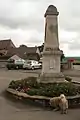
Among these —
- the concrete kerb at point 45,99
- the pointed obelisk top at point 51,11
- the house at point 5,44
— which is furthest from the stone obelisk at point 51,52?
the house at point 5,44

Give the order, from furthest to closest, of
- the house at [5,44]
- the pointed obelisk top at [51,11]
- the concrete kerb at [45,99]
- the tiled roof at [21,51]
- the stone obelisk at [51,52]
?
the house at [5,44], the tiled roof at [21,51], the pointed obelisk top at [51,11], the stone obelisk at [51,52], the concrete kerb at [45,99]

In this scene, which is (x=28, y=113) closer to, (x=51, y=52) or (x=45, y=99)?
(x=45, y=99)

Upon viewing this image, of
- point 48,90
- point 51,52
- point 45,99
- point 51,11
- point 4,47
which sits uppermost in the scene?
point 4,47

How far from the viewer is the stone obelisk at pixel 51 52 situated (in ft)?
51.2

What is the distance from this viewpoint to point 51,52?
1563 cm

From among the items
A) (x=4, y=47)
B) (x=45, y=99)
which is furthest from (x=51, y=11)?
(x=4, y=47)

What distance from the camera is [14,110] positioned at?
10.9 metres

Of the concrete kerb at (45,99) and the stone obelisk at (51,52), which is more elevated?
the stone obelisk at (51,52)

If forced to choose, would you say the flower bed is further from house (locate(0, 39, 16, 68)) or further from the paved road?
house (locate(0, 39, 16, 68))

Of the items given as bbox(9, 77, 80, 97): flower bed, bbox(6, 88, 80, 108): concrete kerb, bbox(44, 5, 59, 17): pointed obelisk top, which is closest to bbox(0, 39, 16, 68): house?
bbox(44, 5, 59, 17): pointed obelisk top

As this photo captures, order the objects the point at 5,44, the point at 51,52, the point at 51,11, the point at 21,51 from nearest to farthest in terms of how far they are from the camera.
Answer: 1. the point at 51,52
2. the point at 51,11
3. the point at 21,51
4. the point at 5,44

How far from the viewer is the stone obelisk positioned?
51.2ft

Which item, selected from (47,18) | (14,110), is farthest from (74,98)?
(47,18)

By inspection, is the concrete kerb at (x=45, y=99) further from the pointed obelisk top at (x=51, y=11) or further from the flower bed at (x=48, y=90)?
the pointed obelisk top at (x=51, y=11)
